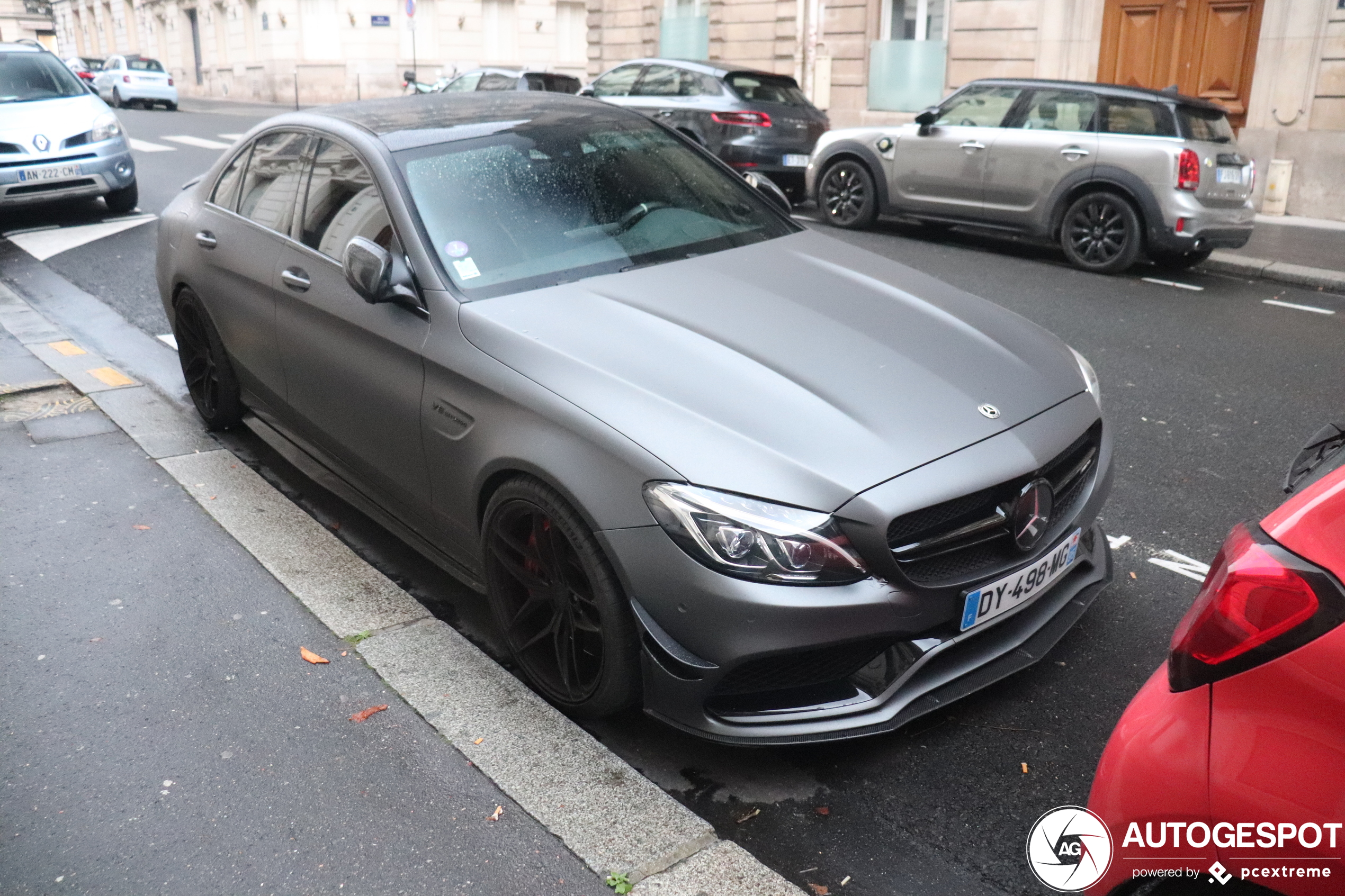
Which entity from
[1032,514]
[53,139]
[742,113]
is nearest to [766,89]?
[742,113]

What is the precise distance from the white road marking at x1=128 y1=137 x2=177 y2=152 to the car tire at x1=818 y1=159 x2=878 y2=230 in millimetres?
12446

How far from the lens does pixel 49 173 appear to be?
10992 mm

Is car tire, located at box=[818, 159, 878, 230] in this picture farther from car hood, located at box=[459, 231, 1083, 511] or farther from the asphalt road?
car hood, located at box=[459, 231, 1083, 511]

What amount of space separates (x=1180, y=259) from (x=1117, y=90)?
1.59m

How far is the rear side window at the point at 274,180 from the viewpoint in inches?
177

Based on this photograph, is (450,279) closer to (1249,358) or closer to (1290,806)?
(1290,806)

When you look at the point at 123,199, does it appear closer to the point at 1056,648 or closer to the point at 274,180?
the point at 274,180

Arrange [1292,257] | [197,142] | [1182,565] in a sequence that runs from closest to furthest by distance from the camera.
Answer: [1182,565], [1292,257], [197,142]

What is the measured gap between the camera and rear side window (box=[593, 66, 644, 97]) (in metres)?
14.6

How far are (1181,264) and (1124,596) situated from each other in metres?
7.35

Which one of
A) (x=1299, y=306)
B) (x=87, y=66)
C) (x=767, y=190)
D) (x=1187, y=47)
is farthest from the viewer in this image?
(x=87, y=66)

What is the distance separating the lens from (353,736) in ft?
10.2

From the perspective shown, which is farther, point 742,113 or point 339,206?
point 742,113

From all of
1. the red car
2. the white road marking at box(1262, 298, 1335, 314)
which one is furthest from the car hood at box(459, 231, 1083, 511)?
the white road marking at box(1262, 298, 1335, 314)
